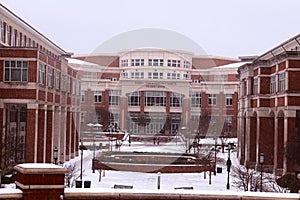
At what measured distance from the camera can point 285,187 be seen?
27.0m

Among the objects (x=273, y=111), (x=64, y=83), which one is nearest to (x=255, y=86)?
(x=273, y=111)

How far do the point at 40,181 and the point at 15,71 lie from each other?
2528 cm

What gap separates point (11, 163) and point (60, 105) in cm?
840

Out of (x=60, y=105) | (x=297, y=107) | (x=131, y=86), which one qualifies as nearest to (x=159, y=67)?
(x=131, y=86)

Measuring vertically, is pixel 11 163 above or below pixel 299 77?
below

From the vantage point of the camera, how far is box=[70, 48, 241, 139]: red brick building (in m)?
82.6

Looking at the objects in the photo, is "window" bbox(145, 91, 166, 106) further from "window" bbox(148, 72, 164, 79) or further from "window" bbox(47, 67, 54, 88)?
"window" bbox(47, 67, 54, 88)

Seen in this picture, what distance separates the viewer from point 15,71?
3328 centimetres

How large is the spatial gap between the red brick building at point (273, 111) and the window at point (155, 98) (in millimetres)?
42070

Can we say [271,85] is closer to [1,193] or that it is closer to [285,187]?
[285,187]

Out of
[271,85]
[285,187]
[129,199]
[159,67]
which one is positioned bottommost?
[285,187]

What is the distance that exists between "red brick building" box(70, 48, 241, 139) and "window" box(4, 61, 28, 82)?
42.2 meters

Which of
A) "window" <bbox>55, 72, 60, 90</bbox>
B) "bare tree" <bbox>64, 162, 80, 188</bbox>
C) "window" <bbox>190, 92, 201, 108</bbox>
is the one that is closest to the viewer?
"bare tree" <bbox>64, 162, 80, 188</bbox>

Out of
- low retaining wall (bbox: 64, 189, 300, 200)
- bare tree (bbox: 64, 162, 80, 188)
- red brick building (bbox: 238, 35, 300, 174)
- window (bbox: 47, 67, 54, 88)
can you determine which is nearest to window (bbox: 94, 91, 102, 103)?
red brick building (bbox: 238, 35, 300, 174)
